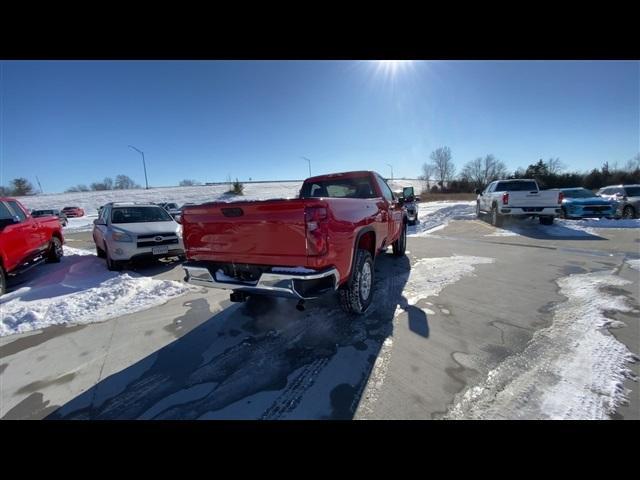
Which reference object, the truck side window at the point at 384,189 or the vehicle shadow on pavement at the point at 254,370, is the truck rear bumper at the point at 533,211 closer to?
the truck side window at the point at 384,189

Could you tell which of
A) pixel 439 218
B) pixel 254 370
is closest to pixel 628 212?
pixel 439 218

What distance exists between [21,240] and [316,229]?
270 inches

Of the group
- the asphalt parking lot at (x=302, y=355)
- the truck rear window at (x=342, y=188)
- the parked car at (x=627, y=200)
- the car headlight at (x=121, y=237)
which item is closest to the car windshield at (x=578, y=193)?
the parked car at (x=627, y=200)

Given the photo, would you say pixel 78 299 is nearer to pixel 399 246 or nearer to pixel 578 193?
pixel 399 246

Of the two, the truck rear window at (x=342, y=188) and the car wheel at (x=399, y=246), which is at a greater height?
the truck rear window at (x=342, y=188)

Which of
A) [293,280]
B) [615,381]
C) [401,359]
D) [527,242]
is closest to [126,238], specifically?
[293,280]

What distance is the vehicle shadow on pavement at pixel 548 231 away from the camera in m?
8.84

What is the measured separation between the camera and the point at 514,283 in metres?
4.66

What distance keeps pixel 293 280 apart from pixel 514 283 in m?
4.24

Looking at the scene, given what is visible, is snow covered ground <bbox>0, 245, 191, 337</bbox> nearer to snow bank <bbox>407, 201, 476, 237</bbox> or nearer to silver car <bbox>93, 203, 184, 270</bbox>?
silver car <bbox>93, 203, 184, 270</bbox>

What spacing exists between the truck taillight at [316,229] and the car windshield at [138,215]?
629 cm

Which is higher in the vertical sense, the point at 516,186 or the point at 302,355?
the point at 516,186

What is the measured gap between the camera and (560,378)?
2.22 meters
